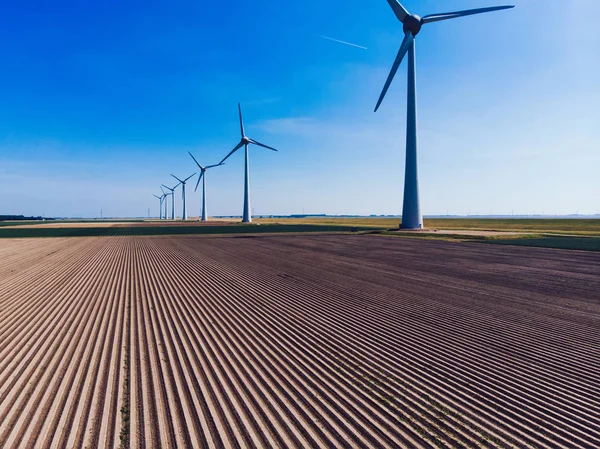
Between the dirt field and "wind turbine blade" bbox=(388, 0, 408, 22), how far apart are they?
5074 cm

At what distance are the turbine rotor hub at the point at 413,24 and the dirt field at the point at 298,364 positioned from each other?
48.0m

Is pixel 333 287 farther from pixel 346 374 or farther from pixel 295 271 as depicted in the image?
pixel 346 374

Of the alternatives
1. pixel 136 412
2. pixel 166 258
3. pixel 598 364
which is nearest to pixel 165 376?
pixel 136 412

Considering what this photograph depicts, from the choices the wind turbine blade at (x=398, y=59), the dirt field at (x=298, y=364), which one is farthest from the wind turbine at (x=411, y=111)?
the dirt field at (x=298, y=364)

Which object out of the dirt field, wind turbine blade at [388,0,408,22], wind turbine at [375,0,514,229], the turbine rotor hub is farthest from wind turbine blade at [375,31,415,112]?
the dirt field

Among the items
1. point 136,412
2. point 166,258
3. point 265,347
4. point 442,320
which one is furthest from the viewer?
point 166,258

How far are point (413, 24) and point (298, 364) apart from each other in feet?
188

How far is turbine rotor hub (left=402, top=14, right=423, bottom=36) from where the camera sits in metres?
52.7

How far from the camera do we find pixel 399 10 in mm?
54875

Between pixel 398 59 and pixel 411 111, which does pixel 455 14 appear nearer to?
pixel 398 59

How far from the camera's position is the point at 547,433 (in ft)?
→ 17.7

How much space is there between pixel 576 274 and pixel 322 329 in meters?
16.6

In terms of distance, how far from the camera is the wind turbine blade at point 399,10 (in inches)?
2141

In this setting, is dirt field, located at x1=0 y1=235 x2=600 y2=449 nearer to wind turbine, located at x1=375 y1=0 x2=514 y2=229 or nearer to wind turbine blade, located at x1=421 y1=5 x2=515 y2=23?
wind turbine, located at x1=375 y1=0 x2=514 y2=229
